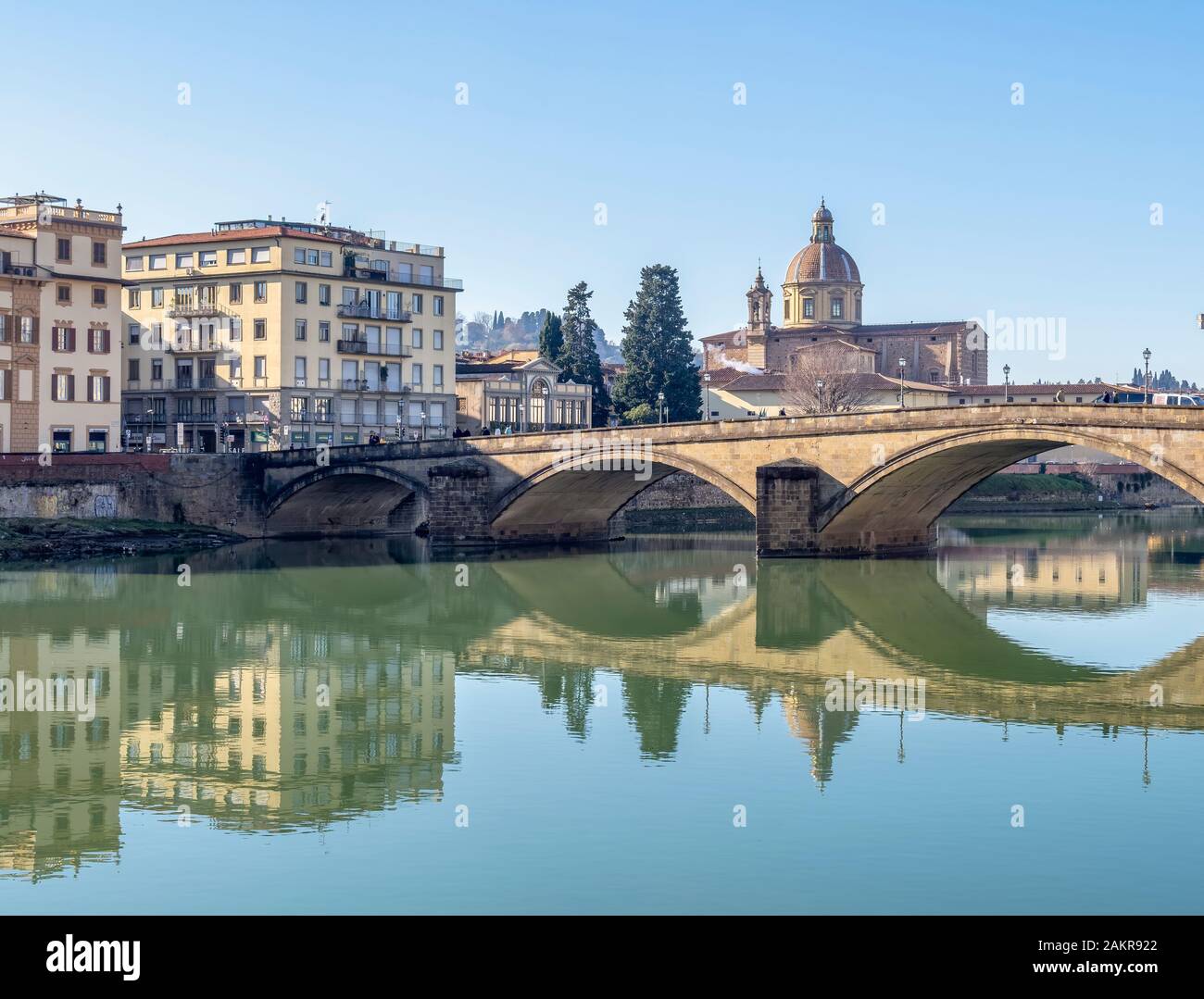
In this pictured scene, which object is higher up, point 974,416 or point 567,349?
point 567,349

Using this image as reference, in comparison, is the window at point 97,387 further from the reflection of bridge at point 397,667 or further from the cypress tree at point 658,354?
the cypress tree at point 658,354

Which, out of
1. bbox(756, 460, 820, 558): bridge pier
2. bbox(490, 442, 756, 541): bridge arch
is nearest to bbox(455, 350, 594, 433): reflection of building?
bbox(490, 442, 756, 541): bridge arch

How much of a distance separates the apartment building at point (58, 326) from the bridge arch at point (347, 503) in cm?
784

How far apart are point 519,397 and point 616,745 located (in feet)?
235

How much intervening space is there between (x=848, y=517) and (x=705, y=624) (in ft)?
49.4

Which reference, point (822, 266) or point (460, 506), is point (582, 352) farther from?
point (460, 506)

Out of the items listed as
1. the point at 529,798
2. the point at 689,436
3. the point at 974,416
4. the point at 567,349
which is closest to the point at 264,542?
the point at 689,436

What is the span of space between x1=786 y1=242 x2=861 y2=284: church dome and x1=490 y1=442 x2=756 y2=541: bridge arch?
205ft

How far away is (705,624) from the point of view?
40688 millimetres

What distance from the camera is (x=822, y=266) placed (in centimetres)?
12662

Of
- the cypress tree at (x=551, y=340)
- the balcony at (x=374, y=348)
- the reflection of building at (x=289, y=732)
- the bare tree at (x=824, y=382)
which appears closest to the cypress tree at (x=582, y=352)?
the cypress tree at (x=551, y=340)
